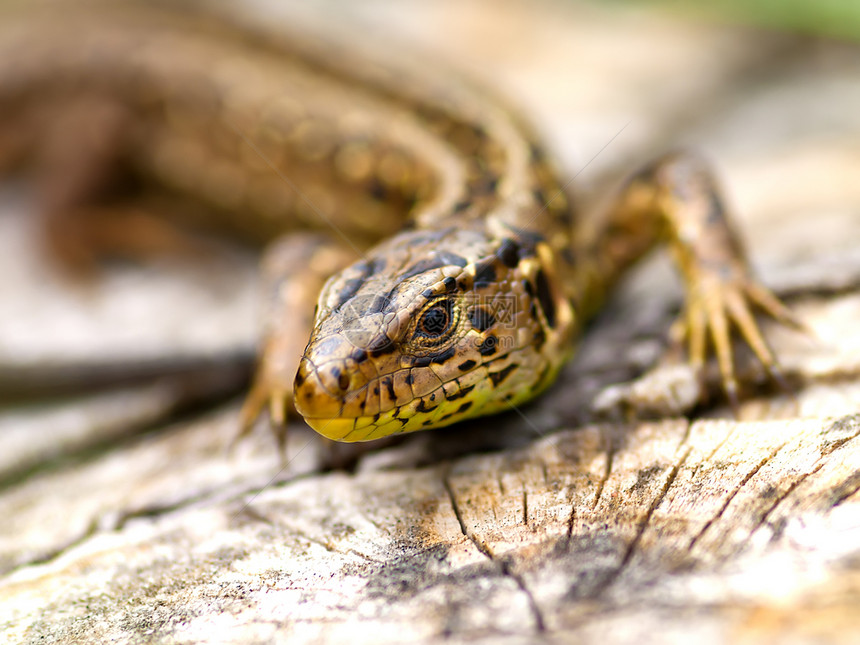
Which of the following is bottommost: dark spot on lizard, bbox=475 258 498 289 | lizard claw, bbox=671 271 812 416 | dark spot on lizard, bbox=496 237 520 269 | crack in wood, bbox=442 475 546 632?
crack in wood, bbox=442 475 546 632

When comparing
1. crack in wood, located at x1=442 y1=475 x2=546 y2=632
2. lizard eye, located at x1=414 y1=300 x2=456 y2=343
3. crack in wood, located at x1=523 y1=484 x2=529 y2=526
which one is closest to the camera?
crack in wood, located at x1=442 y1=475 x2=546 y2=632

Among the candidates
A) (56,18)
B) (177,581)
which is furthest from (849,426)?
(56,18)

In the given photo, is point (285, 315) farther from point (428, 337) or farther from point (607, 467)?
point (607, 467)

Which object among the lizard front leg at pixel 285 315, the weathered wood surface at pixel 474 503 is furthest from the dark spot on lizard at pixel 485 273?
the lizard front leg at pixel 285 315

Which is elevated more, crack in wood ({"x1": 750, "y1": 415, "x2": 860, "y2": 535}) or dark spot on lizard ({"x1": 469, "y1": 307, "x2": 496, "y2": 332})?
dark spot on lizard ({"x1": 469, "y1": 307, "x2": 496, "y2": 332})

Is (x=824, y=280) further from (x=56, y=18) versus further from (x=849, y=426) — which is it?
(x=56, y=18)

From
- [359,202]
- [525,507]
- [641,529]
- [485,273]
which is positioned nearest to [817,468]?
[641,529]

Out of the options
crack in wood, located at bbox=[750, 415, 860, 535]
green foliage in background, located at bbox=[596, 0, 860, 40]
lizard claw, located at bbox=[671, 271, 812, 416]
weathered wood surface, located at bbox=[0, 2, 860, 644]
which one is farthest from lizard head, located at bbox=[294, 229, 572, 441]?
green foliage in background, located at bbox=[596, 0, 860, 40]

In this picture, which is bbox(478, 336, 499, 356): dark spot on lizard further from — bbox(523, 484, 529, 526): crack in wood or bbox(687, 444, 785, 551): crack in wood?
bbox(687, 444, 785, 551): crack in wood
